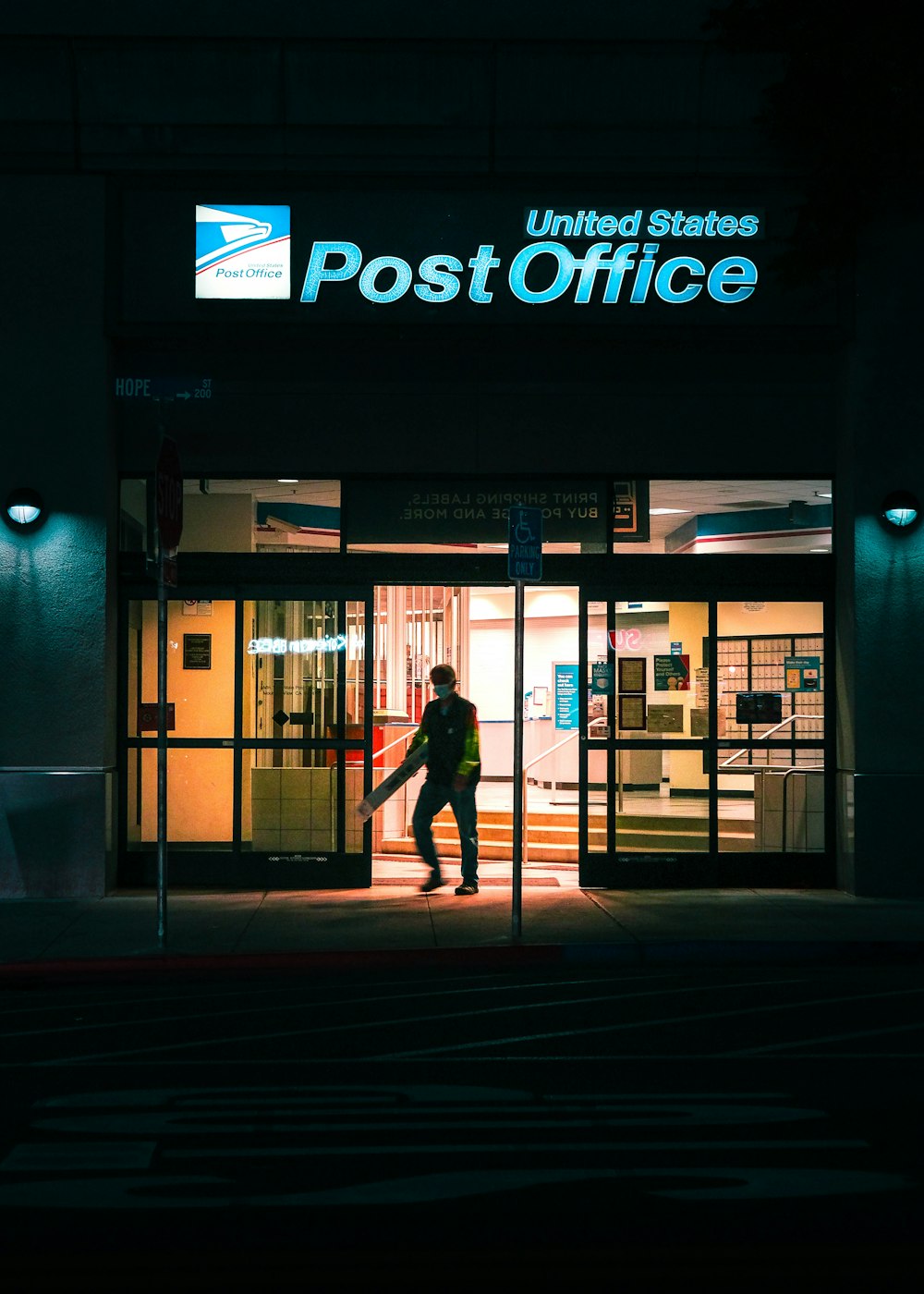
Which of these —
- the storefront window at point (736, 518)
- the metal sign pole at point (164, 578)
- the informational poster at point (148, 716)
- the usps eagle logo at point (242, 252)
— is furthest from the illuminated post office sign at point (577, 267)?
Answer: the informational poster at point (148, 716)

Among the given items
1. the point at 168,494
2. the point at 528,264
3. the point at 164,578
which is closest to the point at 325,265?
the point at 528,264

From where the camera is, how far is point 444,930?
10617 millimetres

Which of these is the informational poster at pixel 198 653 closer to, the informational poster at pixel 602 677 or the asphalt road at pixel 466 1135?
the informational poster at pixel 602 677

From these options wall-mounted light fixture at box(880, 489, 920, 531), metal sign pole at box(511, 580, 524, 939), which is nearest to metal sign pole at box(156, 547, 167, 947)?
metal sign pole at box(511, 580, 524, 939)

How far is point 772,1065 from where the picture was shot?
672cm

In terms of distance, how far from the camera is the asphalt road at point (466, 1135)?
4250 mm

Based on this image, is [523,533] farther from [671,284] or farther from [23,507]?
[23,507]

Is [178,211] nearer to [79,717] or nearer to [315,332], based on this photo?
[315,332]

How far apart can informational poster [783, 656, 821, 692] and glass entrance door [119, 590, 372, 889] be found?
367 centimetres

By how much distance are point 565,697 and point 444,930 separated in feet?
30.0

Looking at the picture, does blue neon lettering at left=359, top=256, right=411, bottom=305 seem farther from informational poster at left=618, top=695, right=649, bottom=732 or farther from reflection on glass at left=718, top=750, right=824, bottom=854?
reflection on glass at left=718, top=750, right=824, bottom=854

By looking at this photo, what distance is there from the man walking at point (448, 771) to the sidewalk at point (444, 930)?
17.7 inches

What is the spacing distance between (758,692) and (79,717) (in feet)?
18.9

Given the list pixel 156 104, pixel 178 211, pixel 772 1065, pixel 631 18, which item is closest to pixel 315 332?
pixel 178 211
